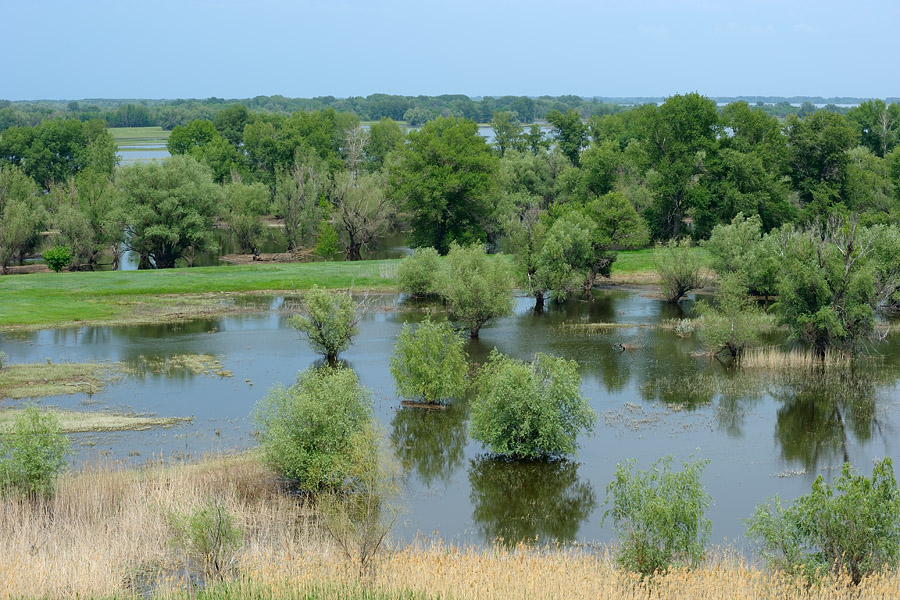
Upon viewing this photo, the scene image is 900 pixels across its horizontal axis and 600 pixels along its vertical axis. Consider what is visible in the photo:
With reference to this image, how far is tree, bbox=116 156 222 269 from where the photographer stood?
224 ft

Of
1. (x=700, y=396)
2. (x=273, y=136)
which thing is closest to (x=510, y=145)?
(x=273, y=136)

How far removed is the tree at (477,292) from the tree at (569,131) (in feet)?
191

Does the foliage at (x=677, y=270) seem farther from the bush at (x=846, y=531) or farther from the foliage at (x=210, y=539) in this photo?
the foliage at (x=210, y=539)

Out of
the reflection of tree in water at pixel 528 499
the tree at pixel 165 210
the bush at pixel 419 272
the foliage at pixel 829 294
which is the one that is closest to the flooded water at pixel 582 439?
the reflection of tree in water at pixel 528 499

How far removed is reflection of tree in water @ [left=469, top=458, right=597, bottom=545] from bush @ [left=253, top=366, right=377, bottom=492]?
3.89 metres

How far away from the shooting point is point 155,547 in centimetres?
2183

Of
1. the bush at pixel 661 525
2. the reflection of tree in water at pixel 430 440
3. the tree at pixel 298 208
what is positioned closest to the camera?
the bush at pixel 661 525

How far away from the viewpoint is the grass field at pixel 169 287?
172ft

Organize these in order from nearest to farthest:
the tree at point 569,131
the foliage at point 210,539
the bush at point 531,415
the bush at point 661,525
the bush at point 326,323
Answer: the foliage at point 210,539
the bush at point 661,525
the bush at point 531,415
the bush at point 326,323
the tree at point 569,131

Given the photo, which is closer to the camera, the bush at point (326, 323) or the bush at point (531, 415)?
the bush at point (531, 415)

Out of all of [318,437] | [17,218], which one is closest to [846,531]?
[318,437]

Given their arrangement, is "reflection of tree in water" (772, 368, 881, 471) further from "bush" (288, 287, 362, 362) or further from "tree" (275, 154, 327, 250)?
"tree" (275, 154, 327, 250)

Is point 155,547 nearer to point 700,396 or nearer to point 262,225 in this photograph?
point 700,396

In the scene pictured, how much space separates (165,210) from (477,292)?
31912 millimetres
